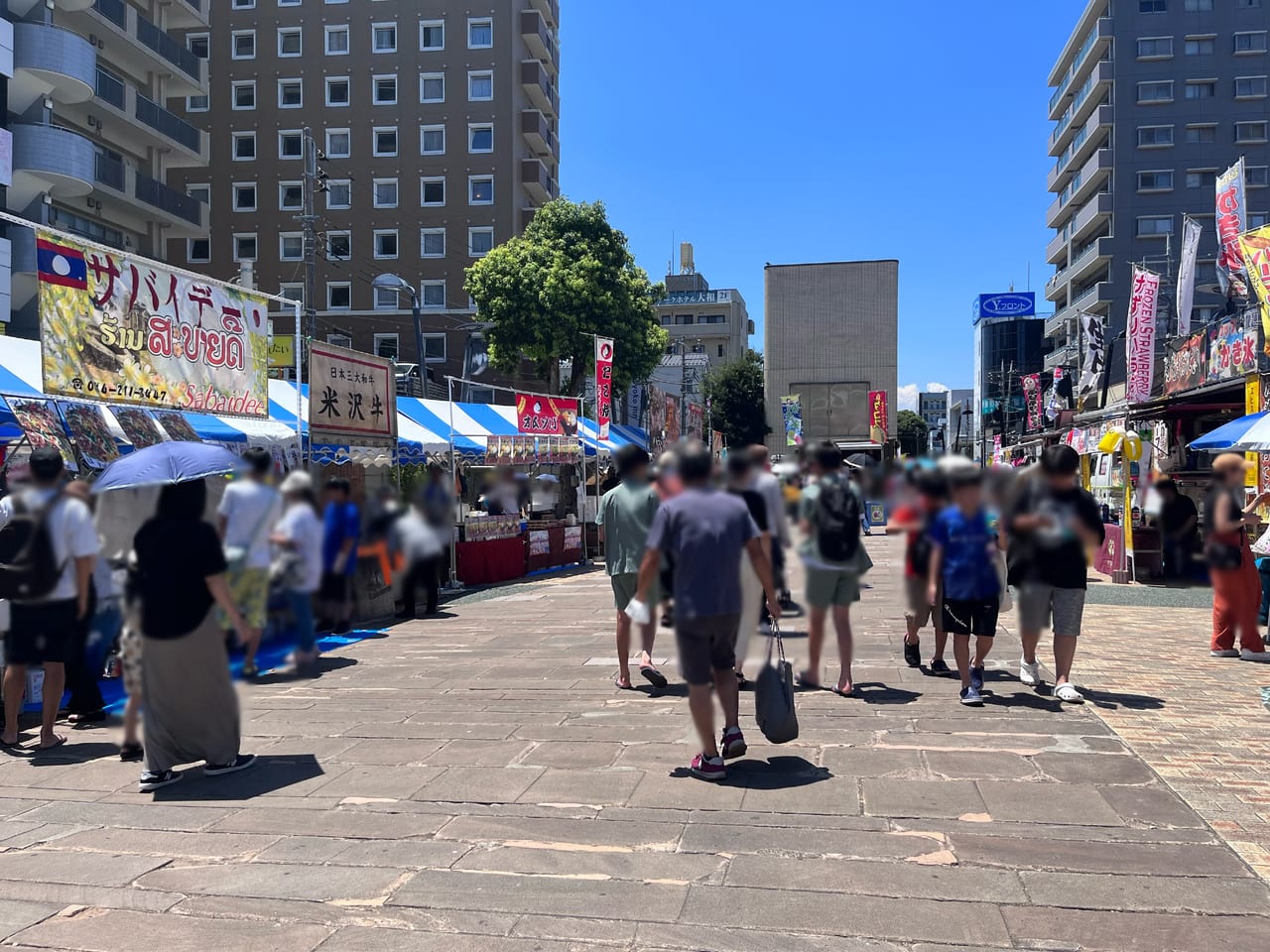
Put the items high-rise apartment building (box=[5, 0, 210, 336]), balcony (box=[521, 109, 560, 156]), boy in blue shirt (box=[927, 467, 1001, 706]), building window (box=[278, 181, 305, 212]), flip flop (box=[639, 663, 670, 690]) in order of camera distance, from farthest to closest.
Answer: balcony (box=[521, 109, 560, 156]), building window (box=[278, 181, 305, 212]), high-rise apartment building (box=[5, 0, 210, 336]), flip flop (box=[639, 663, 670, 690]), boy in blue shirt (box=[927, 467, 1001, 706])

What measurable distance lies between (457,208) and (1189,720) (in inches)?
1900

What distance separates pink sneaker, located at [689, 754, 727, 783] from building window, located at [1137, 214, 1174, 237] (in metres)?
59.7

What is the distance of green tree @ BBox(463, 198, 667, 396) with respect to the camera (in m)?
14.5

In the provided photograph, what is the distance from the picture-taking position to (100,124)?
31266 millimetres

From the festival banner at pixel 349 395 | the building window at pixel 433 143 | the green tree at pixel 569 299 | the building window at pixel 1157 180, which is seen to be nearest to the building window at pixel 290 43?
the festival banner at pixel 349 395

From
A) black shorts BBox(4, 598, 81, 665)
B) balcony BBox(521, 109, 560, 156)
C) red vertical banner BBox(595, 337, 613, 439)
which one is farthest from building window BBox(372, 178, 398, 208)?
black shorts BBox(4, 598, 81, 665)

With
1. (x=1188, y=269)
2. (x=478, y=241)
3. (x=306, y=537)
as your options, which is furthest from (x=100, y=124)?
(x=306, y=537)

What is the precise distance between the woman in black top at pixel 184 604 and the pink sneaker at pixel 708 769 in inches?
203

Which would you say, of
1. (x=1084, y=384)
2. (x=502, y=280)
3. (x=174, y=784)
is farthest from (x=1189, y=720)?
(x=502, y=280)

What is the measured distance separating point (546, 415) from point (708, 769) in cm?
418

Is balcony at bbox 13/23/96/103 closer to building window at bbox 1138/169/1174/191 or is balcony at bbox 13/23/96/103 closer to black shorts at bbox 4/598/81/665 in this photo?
black shorts at bbox 4/598/81/665

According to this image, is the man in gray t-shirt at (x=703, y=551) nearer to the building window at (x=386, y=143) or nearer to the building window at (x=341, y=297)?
the building window at (x=386, y=143)

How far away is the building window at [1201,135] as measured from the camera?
49.3 meters

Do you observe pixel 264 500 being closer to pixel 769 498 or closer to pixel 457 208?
pixel 769 498
